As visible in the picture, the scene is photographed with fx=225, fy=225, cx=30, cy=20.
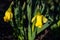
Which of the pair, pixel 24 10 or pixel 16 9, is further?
pixel 24 10

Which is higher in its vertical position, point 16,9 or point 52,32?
point 16,9

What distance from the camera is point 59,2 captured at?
3.53 meters

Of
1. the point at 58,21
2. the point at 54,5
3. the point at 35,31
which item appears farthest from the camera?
the point at 54,5

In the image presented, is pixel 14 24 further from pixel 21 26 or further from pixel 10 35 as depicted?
pixel 10 35

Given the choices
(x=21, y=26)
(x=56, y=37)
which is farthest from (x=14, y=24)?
(x=56, y=37)

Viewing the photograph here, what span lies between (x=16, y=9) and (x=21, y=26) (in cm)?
20

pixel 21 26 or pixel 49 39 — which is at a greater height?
pixel 21 26

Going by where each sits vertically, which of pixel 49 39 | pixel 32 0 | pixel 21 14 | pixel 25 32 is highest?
pixel 32 0

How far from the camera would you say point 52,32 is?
9.78ft

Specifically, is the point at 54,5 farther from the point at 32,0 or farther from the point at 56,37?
the point at 32,0

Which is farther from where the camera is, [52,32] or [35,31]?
[52,32]

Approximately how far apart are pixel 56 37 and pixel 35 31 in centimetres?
69

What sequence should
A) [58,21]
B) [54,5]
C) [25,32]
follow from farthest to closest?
[54,5] → [58,21] → [25,32]

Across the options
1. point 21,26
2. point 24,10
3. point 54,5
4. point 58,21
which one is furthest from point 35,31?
point 54,5
